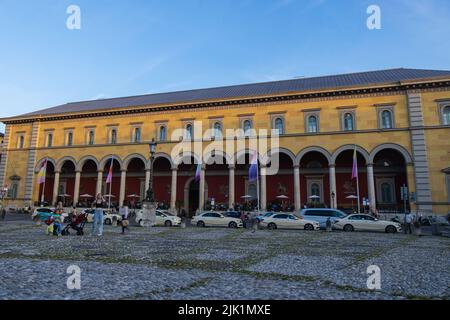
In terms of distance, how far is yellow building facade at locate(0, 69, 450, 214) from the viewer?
28.5m

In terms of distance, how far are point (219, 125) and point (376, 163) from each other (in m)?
16.3

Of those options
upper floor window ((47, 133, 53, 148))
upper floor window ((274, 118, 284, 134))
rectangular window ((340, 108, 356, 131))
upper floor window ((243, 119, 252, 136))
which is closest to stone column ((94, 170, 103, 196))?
upper floor window ((47, 133, 53, 148))

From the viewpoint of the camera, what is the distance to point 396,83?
95.7 ft

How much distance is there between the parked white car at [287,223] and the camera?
23.3 m

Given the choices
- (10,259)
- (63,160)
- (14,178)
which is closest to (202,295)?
(10,259)

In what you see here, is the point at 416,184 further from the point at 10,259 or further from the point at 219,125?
the point at 10,259

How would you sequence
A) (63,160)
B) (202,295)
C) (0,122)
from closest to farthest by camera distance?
(202,295) < (63,160) < (0,122)

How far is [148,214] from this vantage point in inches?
901

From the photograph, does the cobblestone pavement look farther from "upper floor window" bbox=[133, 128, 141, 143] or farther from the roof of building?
"upper floor window" bbox=[133, 128, 141, 143]

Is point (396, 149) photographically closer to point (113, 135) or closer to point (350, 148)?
point (350, 148)

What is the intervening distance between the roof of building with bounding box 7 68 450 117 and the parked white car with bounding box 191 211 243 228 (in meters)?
13.7

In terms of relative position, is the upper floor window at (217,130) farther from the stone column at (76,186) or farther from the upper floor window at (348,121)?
the stone column at (76,186)

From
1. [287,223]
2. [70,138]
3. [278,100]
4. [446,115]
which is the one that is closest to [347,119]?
[278,100]

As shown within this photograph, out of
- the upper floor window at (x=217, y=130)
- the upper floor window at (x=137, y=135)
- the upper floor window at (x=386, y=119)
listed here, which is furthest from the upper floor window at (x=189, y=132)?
the upper floor window at (x=386, y=119)
